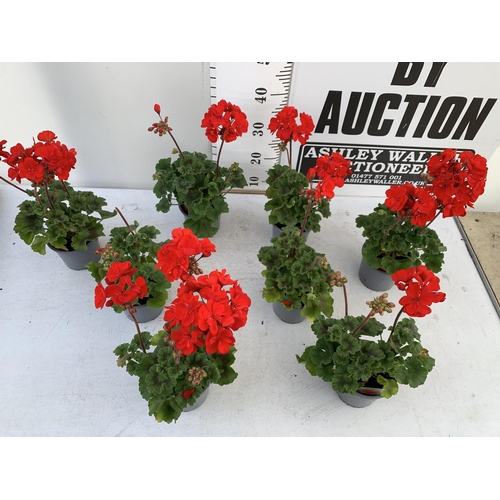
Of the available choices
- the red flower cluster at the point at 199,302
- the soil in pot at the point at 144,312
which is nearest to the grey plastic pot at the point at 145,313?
the soil in pot at the point at 144,312

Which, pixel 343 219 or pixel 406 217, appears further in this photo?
pixel 343 219

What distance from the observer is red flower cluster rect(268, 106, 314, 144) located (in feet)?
5.93

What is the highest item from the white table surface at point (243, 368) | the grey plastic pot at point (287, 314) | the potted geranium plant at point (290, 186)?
the potted geranium plant at point (290, 186)

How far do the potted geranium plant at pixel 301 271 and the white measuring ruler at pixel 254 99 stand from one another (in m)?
0.51

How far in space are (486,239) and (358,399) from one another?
160cm

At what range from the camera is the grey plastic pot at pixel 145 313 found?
5.84 feet

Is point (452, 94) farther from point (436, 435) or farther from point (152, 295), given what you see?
point (152, 295)

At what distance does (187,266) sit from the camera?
119cm

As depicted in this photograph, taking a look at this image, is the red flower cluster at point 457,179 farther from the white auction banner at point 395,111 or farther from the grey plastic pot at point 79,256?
the grey plastic pot at point 79,256

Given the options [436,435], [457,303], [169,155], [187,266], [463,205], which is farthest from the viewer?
[169,155]

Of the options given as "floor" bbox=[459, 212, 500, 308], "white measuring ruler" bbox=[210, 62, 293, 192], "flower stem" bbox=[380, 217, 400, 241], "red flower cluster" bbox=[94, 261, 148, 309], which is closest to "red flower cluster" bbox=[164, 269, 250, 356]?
"red flower cluster" bbox=[94, 261, 148, 309]

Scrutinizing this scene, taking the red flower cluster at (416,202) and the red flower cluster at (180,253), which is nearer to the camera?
the red flower cluster at (180,253)

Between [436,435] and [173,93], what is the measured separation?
196 centimetres

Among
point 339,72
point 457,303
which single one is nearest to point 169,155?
point 339,72
